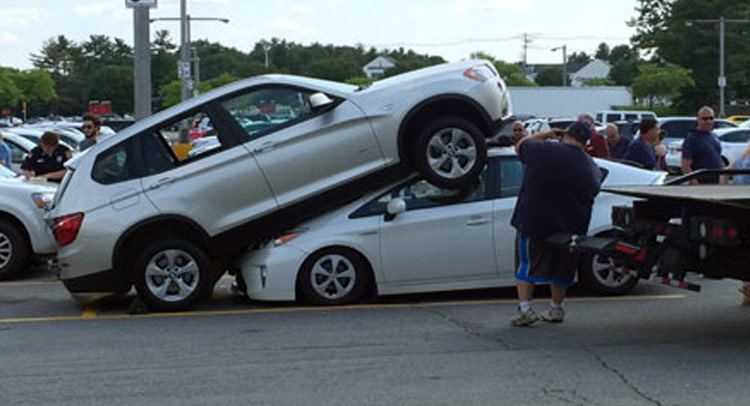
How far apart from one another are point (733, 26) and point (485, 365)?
64.2m

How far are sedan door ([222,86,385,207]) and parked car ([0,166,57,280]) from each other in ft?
11.4

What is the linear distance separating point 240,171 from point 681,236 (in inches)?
151

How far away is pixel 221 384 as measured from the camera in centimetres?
607

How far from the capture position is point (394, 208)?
862cm

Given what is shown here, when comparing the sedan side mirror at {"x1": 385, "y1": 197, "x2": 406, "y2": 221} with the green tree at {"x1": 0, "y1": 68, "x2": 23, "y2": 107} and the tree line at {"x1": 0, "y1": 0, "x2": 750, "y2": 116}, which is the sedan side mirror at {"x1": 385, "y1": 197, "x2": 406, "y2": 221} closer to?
the tree line at {"x1": 0, "y1": 0, "x2": 750, "y2": 116}

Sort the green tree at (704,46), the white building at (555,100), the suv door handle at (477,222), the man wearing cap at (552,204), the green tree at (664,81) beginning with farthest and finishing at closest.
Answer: the green tree at (704,46) → the green tree at (664,81) → the white building at (555,100) → the suv door handle at (477,222) → the man wearing cap at (552,204)

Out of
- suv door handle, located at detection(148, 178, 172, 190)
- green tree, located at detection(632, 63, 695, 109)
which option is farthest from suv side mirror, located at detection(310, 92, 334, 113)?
green tree, located at detection(632, 63, 695, 109)

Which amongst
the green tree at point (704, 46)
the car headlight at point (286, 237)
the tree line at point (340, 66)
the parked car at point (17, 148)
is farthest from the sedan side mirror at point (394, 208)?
the green tree at point (704, 46)

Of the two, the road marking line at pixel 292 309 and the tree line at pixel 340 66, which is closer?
the road marking line at pixel 292 309

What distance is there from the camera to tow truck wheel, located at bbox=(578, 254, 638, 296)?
8953 mm

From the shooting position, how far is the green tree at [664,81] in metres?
61.4

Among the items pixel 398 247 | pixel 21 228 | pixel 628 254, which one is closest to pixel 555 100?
pixel 21 228

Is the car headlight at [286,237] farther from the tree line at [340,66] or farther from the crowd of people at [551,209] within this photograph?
the tree line at [340,66]

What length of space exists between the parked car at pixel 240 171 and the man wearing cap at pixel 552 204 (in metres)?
1.23
